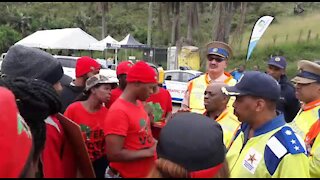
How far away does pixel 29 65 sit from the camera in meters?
2.37

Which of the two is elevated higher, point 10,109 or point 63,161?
point 10,109

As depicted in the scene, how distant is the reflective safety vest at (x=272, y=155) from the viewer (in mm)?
2408

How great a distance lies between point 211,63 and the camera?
15.0 feet

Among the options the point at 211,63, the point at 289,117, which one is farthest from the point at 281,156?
the point at 289,117

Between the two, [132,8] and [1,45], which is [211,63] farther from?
[132,8]

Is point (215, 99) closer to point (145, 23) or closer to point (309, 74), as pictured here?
point (309, 74)

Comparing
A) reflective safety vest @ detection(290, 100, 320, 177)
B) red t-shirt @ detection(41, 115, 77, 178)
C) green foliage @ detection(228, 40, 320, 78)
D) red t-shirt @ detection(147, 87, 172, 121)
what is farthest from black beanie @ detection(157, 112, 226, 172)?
green foliage @ detection(228, 40, 320, 78)

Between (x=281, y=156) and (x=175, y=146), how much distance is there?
45.7 inches

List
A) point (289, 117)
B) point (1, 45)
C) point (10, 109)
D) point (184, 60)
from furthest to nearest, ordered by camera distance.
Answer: point (1, 45), point (184, 60), point (289, 117), point (10, 109)

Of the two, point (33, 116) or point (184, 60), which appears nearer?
point (33, 116)

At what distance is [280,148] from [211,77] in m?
2.13

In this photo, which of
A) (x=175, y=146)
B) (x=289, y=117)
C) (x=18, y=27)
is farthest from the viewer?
(x=18, y=27)

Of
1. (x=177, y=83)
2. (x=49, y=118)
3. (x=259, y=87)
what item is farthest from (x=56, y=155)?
(x=177, y=83)

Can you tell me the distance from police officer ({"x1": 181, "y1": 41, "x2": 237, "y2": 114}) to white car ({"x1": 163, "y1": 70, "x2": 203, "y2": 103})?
8464 mm
